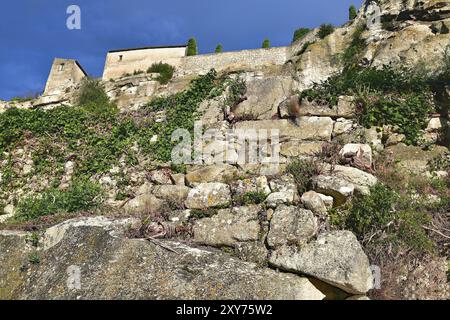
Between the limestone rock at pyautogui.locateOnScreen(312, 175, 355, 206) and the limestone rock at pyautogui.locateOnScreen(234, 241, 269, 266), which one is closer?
the limestone rock at pyautogui.locateOnScreen(234, 241, 269, 266)

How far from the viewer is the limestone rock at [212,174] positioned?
8078 mm

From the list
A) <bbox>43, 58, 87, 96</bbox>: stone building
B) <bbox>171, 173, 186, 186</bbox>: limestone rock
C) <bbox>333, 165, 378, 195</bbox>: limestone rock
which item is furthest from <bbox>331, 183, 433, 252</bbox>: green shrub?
<bbox>43, 58, 87, 96</bbox>: stone building

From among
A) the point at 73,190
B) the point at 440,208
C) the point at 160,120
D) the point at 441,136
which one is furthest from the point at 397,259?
the point at 160,120

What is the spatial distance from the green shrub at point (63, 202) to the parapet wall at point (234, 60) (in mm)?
12259

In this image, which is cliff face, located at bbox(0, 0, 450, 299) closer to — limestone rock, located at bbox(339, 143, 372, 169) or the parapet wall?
limestone rock, located at bbox(339, 143, 372, 169)

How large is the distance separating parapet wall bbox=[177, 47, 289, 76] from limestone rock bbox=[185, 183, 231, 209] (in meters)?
12.9

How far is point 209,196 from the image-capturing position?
23.6 ft

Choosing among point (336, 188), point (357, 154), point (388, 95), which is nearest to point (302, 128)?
point (357, 154)

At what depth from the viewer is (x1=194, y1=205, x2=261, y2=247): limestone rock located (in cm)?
617

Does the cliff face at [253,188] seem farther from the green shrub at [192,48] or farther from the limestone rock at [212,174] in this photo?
the green shrub at [192,48]

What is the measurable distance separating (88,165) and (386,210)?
6.93 meters

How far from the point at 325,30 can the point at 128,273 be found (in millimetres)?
14616
